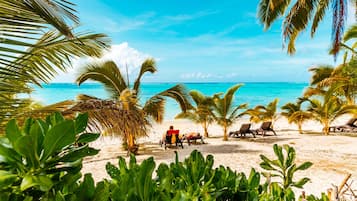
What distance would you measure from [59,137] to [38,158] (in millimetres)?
72

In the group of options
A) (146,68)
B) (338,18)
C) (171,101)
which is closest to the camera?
(338,18)

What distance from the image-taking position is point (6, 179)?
0.57 meters

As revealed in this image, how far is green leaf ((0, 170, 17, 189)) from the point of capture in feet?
1.85

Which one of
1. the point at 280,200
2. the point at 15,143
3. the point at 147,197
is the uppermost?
the point at 15,143

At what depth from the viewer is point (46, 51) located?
11.0 ft

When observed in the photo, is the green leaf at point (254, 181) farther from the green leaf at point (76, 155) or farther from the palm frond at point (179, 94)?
the palm frond at point (179, 94)

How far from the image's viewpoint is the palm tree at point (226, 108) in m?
12.5

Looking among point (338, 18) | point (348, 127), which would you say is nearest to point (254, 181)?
point (338, 18)

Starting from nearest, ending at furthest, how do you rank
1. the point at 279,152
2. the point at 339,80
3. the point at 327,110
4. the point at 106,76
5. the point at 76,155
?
1. the point at 76,155
2. the point at 279,152
3. the point at 106,76
4. the point at 339,80
5. the point at 327,110

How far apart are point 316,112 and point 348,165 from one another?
6.91m

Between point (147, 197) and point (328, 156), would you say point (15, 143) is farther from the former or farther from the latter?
point (328, 156)

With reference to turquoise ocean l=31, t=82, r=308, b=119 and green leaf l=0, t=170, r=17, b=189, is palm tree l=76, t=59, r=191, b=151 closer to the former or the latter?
turquoise ocean l=31, t=82, r=308, b=119

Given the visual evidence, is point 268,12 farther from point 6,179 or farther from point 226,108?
A: point 6,179

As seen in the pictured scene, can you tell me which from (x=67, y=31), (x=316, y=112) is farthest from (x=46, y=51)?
(x=316, y=112)
